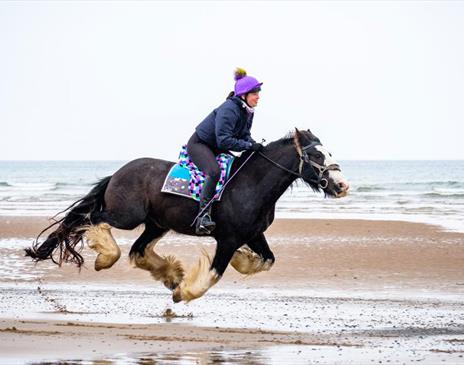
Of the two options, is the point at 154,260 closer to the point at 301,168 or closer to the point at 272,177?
the point at 272,177

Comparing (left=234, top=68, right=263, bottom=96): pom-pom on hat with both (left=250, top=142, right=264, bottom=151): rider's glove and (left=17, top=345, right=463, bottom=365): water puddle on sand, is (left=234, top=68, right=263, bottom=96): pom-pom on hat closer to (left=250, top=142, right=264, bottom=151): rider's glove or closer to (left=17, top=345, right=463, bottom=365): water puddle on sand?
(left=250, top=142, right=264, bottom=151): rider's glove

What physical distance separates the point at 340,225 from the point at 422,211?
7.20 metres

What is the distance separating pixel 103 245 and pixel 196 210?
45.5 inches

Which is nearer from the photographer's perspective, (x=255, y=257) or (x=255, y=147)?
(x=255, y=147)

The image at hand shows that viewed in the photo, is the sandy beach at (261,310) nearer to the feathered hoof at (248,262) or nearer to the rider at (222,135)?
the feathered hoof at (248,262)

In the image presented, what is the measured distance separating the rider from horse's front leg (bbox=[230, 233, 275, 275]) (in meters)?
0.75

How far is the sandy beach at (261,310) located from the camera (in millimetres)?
8258

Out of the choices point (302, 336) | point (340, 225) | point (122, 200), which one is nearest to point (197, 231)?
point (122, 200)

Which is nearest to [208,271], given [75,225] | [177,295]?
[177,295]

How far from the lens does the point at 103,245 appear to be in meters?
10.9

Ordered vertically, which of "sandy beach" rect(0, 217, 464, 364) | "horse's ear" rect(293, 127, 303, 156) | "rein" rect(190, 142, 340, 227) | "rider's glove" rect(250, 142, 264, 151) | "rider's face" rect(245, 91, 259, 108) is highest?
"rider's face" rect(245, 91, 259, 108)

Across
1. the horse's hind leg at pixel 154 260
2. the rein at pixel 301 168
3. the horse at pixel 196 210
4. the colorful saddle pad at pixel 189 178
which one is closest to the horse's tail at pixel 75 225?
the horse at pixel 196 210

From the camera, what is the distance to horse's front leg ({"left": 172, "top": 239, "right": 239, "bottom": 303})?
10469 millimetres

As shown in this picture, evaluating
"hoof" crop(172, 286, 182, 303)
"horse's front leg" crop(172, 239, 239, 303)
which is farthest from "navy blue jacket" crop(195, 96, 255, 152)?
"hoof" crop(172, 286, 182, 303)
